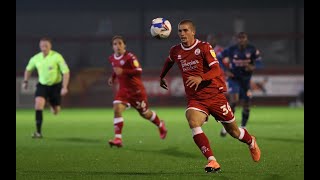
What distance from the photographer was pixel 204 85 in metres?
9.17

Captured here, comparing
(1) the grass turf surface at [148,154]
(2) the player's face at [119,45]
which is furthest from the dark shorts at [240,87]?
(2) the player's face at [119,45]

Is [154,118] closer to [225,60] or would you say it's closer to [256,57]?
[225,60]

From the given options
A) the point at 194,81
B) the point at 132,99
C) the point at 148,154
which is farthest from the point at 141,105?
the point at 194,81

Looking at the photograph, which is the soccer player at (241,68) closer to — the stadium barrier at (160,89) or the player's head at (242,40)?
the player's head at (242,40)

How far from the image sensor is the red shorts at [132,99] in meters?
12.9

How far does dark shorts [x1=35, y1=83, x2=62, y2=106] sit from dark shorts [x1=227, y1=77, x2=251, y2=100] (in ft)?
12.4

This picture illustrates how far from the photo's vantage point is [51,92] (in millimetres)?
15273

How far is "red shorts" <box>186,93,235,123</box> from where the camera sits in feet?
29.8

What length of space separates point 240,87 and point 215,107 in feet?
19.3

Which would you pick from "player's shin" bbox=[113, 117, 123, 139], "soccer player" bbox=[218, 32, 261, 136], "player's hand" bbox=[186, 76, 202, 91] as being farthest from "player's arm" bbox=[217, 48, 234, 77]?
"player's hand" bbox=[186, 76, 202, 91]

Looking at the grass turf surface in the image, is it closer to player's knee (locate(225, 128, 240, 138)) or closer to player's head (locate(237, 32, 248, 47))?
player's knee (locate(225, 128, 240, 138))

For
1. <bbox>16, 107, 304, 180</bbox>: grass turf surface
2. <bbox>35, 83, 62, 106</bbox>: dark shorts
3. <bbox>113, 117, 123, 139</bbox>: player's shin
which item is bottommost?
<bbox>16, 107, 304, 180</bbox>: grass turf surface
